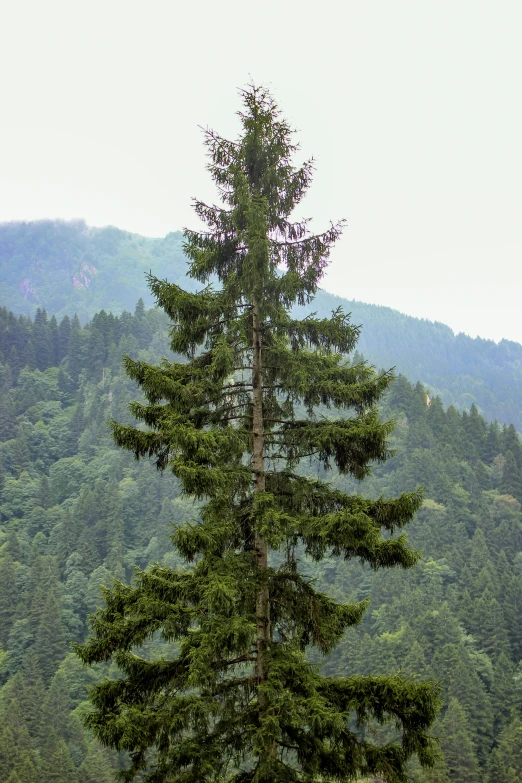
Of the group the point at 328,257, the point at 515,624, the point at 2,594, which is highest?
the point at 328,257

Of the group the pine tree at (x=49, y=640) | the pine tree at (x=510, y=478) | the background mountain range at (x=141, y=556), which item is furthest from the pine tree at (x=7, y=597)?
the pine tree at (x=510, y=478)

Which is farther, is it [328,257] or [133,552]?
[133,552]

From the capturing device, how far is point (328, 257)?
11.2 metres

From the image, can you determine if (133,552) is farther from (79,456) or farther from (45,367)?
(45,367)

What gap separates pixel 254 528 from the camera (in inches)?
379

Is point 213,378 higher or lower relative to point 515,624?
higher

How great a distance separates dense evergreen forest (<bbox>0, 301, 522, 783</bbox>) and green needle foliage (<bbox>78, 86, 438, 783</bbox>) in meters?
22.6

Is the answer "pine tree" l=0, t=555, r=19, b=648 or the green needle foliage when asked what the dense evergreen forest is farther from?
the green needle foliage

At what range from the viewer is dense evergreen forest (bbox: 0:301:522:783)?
203 feet

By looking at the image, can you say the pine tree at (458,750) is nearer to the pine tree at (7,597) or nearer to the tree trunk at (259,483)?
the tree trunk at (259,483)

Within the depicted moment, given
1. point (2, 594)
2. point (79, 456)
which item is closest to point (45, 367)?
point (79, 456)

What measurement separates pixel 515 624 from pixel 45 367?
4691 inches

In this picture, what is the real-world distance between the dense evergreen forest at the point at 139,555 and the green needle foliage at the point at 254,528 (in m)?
22.6

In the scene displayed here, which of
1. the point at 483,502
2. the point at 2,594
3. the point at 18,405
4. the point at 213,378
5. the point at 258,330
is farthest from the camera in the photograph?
the point at 18,405
